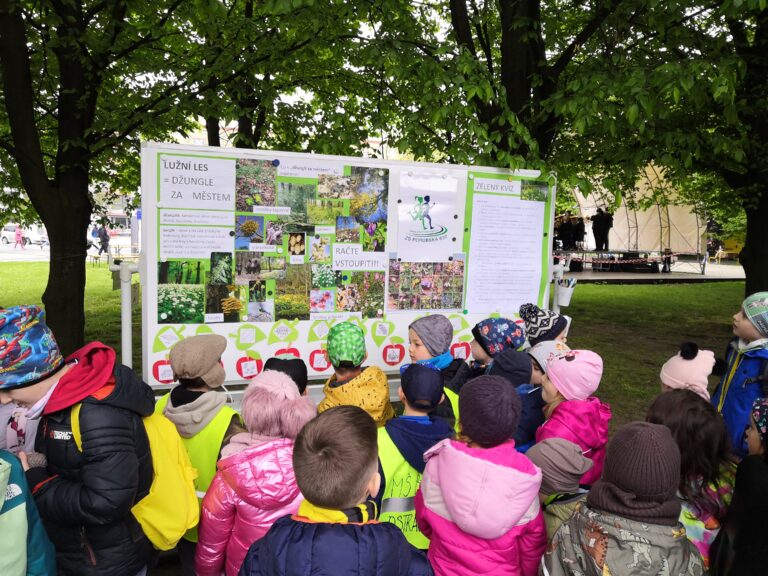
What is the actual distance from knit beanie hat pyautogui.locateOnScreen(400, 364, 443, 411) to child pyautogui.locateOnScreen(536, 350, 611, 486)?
0.60 m

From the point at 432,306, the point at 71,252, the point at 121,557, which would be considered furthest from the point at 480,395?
the point at 71,252

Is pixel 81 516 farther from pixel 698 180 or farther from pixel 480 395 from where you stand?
pixel 698 180

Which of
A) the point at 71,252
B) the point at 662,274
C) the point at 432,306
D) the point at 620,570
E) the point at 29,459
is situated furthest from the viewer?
the point at 662,274

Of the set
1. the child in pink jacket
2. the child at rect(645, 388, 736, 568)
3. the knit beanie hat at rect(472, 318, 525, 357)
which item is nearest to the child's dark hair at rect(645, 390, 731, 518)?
the child at rect(645, 388, 736, 568)

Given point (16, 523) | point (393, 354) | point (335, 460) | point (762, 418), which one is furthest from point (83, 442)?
point (393, 354)

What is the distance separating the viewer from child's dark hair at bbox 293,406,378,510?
1684mm

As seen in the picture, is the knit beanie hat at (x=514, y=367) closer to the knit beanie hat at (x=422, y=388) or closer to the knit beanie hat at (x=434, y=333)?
the knit beanie hat at (x=434, y=333)

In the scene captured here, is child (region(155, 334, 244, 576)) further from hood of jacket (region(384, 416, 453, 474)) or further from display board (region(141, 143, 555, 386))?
display board (region(141, 143, 555, 386))

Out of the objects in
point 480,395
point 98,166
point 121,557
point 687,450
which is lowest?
point 121,557

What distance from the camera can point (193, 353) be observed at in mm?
2752

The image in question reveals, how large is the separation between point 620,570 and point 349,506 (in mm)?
942

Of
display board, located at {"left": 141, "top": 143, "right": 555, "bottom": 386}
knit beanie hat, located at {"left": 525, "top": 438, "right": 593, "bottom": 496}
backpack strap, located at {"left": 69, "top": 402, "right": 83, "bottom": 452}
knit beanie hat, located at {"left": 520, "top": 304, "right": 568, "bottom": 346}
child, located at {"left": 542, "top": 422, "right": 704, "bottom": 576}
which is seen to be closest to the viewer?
child, located at {"left": 542, "top": 422, "right": 704, "bottom": 576}

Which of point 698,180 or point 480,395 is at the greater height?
point 698,180

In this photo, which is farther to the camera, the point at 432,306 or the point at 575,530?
the point at 432,306
